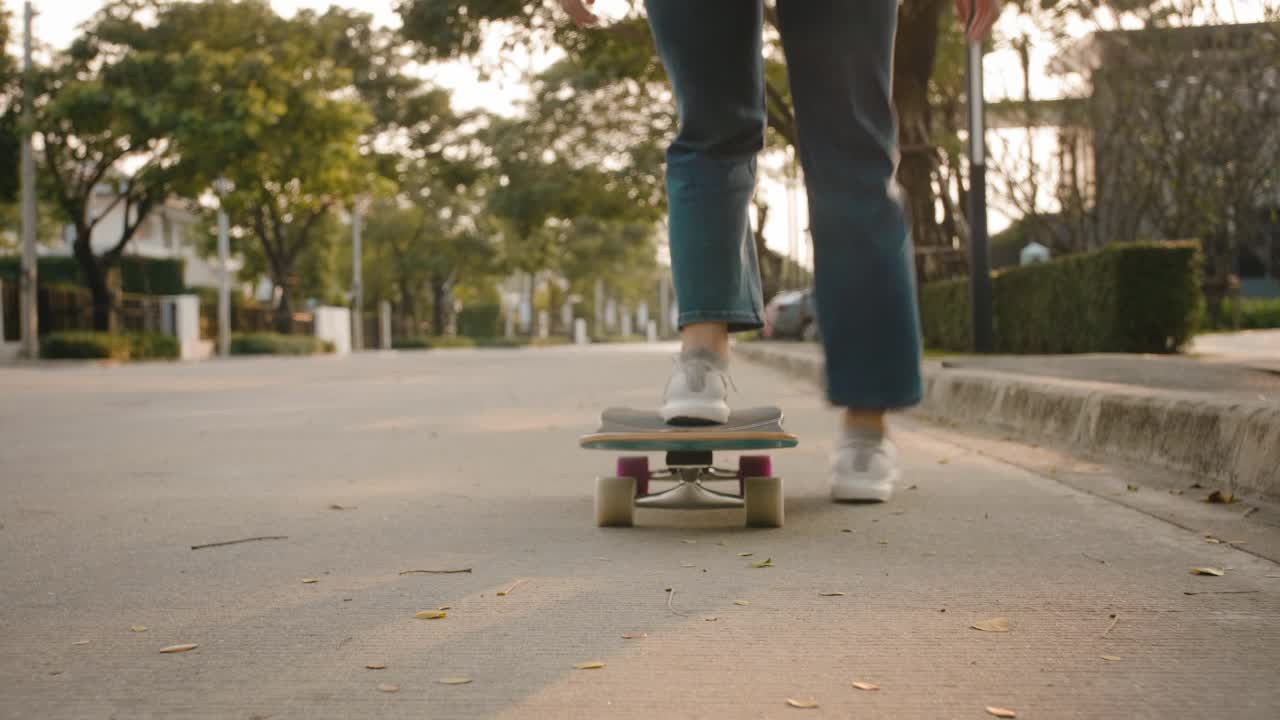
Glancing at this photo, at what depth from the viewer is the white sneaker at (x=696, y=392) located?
112 inches

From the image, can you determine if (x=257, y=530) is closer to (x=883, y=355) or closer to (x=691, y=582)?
(x=691, y=582)

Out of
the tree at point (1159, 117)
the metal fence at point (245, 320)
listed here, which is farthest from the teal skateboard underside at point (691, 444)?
the metal fence at point (245, 320)

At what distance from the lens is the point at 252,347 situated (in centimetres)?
3366

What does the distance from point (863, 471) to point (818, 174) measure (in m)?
0.75

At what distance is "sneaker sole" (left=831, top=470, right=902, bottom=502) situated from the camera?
3193mm

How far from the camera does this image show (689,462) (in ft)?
9.77

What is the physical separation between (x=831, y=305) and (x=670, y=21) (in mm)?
784

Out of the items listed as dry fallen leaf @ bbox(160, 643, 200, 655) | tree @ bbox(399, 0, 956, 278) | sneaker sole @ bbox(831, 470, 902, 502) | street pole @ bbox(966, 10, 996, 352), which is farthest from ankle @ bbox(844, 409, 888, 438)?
tree @ bbox(399, 0, 956, 278)

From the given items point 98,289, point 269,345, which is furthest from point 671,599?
point 269,345

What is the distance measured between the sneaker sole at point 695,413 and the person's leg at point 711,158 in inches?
2.5

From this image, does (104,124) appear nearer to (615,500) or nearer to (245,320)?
(245,320)

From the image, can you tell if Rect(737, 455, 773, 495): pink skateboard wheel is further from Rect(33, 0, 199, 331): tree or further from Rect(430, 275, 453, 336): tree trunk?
Rect(430, 275, 453, 336): tree trunk

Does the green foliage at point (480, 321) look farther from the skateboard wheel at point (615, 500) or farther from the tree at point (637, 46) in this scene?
the skateboard wheel at point (615, 500)

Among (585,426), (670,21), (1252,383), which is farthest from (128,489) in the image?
(1252,383)
